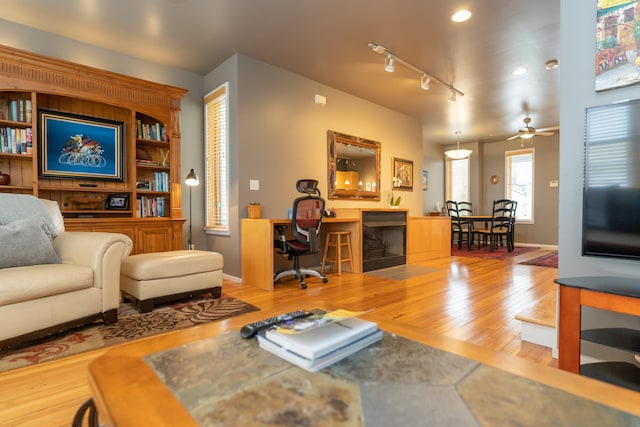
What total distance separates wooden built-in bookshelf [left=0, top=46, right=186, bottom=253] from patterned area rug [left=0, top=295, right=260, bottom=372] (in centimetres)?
114

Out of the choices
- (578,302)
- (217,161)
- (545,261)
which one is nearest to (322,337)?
(578,302)

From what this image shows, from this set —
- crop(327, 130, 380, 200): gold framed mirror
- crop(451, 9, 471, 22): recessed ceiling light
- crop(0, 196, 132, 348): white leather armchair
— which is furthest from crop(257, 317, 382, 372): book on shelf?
crop(327, 130, 380, 200): gold framed mirror

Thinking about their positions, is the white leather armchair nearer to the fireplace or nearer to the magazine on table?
the magazine on table

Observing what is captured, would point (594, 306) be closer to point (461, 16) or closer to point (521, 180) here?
point (461, 16)

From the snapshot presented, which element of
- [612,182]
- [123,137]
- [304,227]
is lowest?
[304,227]

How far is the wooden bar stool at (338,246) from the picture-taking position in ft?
14.0

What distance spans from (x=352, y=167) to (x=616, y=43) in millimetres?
3701

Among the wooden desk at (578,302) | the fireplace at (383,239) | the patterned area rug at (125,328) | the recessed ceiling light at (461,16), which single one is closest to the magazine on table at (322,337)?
the wooden desk at (578,302)

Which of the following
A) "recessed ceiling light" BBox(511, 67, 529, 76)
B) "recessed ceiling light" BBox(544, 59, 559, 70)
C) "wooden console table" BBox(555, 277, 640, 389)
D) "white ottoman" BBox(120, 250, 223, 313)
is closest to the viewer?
"wooden console table" BBox(555, 277, 640, 389)

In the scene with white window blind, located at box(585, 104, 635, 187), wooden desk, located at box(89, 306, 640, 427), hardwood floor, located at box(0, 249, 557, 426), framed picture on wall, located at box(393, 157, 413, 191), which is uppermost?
framed picture on wall, located at box(393, 157, 413, 191)

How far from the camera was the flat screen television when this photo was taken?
1446 millimetres

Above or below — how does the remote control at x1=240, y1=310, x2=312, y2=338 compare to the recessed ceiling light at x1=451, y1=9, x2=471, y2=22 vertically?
below

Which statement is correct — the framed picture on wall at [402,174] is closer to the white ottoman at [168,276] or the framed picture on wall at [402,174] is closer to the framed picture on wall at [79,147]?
the white ottoman at [168,276]

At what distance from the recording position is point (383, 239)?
16.0 feet
